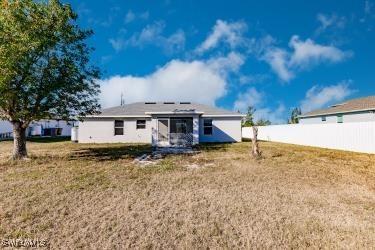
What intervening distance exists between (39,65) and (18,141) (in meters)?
4.11

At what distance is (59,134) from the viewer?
145ft

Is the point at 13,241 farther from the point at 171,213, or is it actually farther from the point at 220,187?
the point at 220,187

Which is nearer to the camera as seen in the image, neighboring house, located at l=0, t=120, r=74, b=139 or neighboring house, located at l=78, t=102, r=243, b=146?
neighboring house, located at l=78, t=102, r=243, b=146

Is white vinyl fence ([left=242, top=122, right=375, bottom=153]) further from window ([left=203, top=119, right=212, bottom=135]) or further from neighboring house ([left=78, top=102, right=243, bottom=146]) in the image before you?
window ([left=203, top=119, right=212, bottom=135])

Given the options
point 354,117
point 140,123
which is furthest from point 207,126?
point 354,117

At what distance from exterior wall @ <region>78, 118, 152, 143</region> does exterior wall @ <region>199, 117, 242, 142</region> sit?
20.7ft

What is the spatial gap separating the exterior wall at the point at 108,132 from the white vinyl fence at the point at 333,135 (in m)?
14.3

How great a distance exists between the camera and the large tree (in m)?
11.8

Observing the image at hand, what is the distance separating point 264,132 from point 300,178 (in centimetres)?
2511

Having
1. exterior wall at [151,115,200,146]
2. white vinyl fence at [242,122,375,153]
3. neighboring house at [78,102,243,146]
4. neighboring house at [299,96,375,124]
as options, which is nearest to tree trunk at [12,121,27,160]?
exterior wall at [151,115,200,146]

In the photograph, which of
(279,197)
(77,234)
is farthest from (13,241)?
(279,197)

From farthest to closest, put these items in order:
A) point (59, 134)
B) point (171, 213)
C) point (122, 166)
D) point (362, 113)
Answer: point (59, 134) → point (362, 113) → point (122, 166) → point (171, 213)

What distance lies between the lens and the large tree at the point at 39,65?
11.8 metres

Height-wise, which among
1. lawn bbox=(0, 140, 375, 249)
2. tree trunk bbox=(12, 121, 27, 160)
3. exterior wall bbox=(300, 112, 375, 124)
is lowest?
lawn bbox=(0, 140, 375, 249)
